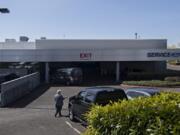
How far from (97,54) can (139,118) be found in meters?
46.3

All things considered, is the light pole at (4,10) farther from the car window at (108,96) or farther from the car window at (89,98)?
the car window at (108,96)

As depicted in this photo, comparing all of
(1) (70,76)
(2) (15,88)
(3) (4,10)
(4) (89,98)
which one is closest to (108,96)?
(4) (89,98)

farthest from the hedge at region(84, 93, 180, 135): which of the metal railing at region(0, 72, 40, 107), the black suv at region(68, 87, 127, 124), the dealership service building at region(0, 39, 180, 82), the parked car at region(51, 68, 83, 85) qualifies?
the dealership service building at region(0, 39, 180, 82)

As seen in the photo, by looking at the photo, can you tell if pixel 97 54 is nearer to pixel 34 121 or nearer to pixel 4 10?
pixel 4 10

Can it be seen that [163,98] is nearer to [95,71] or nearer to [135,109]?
[135,109]

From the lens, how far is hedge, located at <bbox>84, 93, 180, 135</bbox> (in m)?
6.55

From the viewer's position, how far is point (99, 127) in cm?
795

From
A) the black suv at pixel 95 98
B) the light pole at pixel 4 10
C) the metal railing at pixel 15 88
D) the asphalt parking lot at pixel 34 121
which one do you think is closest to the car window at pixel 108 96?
the black suv at pixel 95 98

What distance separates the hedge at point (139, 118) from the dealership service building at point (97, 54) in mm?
44391

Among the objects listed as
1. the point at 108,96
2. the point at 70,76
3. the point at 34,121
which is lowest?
the point at 34,121

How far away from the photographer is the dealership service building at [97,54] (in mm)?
52969

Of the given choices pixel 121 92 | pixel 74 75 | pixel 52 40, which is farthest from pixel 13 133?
pixel 52 40

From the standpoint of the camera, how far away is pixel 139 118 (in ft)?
23.2

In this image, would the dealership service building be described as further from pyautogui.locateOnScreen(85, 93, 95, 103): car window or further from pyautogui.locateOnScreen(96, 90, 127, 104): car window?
pyautogui.locateOnScreen(96, 90, 127, 104): car window
